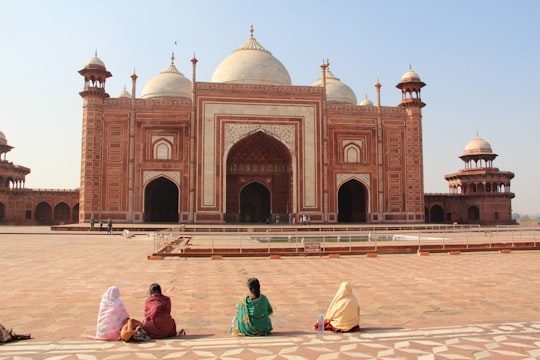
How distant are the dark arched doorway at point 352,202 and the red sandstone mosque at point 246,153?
0.06 metres

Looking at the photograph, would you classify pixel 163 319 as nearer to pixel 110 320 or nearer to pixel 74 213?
pixel 110 320

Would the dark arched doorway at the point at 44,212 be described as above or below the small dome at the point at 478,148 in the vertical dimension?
below

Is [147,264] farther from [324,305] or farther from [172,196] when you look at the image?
[172,196]

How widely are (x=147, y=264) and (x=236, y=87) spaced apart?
17.2m

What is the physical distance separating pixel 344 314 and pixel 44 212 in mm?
30173

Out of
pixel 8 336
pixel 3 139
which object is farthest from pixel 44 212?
pixel 8 336

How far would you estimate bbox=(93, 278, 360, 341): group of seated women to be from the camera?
13.8 feet

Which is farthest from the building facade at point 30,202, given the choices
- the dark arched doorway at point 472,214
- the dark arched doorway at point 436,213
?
the dark arched doorway at point 472,214

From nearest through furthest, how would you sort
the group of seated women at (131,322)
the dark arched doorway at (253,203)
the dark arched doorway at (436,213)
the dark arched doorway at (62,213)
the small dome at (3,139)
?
the group of seated women at (131,322) → the dark arched doorway at (253,203) → the dark arched doorway at (62,213) → the small dome at (3,139) → the dark arched doorway at (436,213)

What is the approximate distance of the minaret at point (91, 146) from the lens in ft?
78.4

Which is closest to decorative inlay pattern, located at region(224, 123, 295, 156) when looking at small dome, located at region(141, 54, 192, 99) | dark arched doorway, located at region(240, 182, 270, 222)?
dark arched doorway, located at region(240, 182, 270, 222)

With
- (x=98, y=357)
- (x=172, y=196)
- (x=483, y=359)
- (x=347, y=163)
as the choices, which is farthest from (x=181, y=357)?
(x=172, y=196)

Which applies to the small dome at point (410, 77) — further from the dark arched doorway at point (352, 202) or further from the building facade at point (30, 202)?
the building facade at point (30, 202)

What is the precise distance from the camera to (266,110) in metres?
25.3
